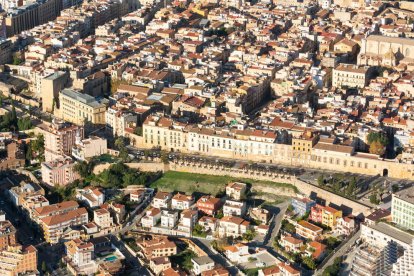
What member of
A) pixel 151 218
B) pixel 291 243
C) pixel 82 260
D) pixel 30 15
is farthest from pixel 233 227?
pixel 30 15

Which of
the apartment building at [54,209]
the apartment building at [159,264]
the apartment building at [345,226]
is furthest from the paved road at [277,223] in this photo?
the apartment building at [54,209]

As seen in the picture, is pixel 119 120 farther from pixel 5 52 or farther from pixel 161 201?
pixel 5 52

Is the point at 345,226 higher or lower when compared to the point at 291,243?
higher

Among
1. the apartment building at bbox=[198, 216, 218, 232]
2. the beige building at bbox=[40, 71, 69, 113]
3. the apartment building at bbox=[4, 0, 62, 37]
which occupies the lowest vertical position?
the apartment building at bbox=[198, 216, 218, 232]

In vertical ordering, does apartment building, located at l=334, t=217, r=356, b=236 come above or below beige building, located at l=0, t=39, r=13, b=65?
below

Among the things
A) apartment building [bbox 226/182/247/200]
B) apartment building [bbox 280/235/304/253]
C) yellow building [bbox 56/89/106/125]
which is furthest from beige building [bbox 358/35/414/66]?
apartment building [bbox 280/235/304/253]

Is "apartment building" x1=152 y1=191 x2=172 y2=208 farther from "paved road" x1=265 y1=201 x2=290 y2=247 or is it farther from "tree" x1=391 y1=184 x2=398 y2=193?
"tree" x1=391 y1=184 x2=398 y2=193
